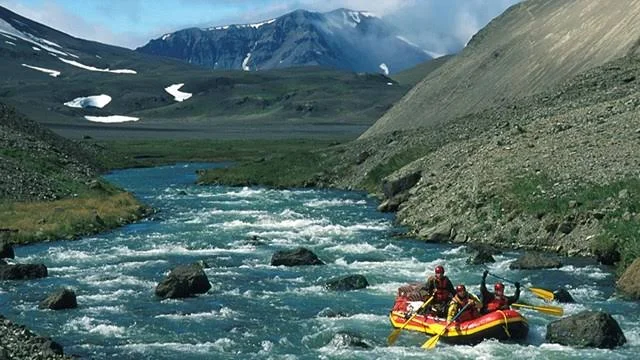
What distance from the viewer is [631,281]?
3453 centimetres

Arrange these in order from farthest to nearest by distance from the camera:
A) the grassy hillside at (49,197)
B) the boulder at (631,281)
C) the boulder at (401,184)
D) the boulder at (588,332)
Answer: the boulder at (401,184)
the grassy hillside at (49,197)
the boulder at (631,281)
the boulder at (588,332)

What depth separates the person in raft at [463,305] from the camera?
29.3m

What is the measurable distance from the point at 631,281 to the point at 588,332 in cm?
815

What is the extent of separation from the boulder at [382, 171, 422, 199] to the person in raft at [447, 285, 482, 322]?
3573cm

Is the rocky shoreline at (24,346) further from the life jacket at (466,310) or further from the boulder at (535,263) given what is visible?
the boulder at (535,263)

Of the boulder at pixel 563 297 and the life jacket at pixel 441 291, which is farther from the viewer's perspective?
the boulder at pixel 563 297

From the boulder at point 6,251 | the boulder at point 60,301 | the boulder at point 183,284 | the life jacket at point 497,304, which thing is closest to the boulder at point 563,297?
the life jacket at point 497,304

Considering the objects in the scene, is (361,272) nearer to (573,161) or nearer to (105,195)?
(573,161)

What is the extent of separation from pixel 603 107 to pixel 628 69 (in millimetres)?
18030

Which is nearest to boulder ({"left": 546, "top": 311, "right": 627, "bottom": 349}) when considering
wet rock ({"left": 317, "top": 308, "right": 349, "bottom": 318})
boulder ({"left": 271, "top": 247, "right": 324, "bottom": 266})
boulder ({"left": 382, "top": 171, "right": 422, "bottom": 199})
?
wet rock ({"left": 317, "top": 308, "right": 349, "bottom": 318})

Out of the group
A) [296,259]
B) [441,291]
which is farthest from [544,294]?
[296,259]

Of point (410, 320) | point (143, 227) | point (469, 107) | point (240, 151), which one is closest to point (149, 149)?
point (240, 151)

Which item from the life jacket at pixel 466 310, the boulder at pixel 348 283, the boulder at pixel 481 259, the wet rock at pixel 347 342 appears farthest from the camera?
the boulder at pixel 481 259

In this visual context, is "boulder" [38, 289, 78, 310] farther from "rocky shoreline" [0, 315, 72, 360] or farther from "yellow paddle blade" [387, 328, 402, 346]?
"yellow paddle blade" [387, 328, 402, 346]
